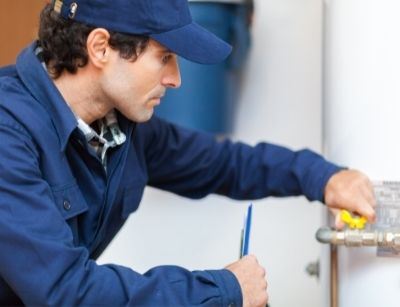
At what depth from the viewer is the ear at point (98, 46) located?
0.86m

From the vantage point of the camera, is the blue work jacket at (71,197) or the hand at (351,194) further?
the hand at (351,194)

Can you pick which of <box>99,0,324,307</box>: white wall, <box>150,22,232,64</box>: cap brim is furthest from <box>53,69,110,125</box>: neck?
<box>99,0,324,307</box>: white wall

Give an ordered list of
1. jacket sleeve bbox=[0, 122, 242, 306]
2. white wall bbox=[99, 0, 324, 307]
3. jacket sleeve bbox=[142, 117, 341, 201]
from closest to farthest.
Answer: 1. jacket sleeve bbox=[0, 122, 242, 306]
2. jacket sleeve bbox=[142, 117, 341, 201]
3. white wall bbox=[99, 0, 324, 307]

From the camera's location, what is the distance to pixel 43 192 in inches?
31.3

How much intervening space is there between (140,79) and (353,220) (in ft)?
1.12

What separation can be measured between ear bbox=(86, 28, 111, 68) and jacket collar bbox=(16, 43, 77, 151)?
0.06 meters

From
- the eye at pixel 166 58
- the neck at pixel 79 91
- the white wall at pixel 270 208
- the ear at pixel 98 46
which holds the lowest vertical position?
the white wall at pixel 270 208

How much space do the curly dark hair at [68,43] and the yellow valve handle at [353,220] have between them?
353mm

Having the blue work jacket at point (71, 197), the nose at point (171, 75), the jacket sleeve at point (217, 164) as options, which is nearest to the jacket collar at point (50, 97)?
the blue work jacket at point (71, 197)

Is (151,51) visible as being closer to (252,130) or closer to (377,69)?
(377,69)

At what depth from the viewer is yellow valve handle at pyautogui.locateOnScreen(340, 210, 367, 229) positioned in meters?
0.92

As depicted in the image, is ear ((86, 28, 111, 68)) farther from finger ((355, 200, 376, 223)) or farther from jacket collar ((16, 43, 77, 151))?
finger ((355, 200, 376, 223))

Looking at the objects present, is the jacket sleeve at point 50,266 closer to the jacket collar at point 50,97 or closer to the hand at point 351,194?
the jacket collar at point 50,97

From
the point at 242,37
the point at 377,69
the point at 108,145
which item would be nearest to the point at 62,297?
the point at 108,145
